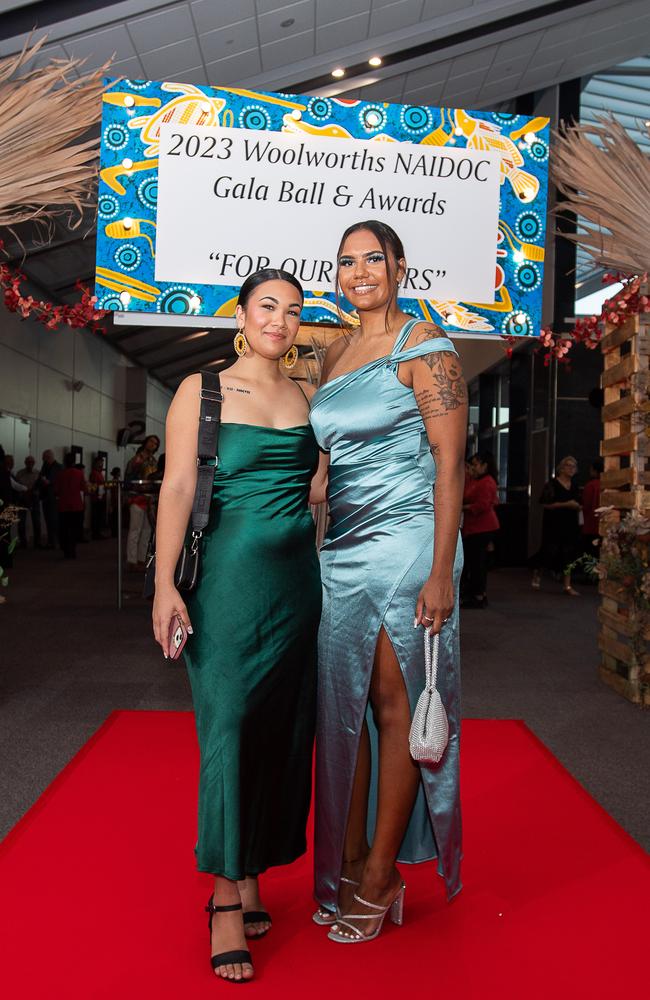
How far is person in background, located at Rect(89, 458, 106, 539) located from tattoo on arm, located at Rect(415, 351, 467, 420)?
14787mm

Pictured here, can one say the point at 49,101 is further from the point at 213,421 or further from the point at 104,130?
the point at 213,421

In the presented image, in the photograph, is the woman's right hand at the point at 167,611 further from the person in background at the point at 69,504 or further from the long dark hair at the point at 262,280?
the person in background at the point at 69,504

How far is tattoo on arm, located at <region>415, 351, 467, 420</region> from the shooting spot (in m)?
1.92

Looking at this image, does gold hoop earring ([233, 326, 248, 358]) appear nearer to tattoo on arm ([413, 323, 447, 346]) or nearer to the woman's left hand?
tattoo on arm ([413, 323, 447, 346])

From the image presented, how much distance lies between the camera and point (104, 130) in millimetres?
3029

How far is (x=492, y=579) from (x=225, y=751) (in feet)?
32.2

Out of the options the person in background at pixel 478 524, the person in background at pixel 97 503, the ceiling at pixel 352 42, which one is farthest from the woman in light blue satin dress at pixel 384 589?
the person in background at pixel 97 503

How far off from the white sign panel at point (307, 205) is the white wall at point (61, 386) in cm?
1096

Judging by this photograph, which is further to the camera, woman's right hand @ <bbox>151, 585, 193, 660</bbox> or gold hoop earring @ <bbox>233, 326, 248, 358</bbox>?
gold hoop earring @ <bbox>233, 326, 248, 358</bbox>

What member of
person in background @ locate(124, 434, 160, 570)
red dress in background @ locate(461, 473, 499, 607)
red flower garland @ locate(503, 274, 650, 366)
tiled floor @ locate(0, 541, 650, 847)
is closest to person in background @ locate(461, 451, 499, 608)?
red dress in background @ locate(461, 473, 499, 607)

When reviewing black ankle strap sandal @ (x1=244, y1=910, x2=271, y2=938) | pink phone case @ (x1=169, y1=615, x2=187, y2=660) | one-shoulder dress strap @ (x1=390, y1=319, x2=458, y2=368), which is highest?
one-shoulder dress strap @ (x1=390, y1=319, x2=458, y2=368)

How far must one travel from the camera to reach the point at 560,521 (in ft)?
32.7

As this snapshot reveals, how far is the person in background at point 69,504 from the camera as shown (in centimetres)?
1238

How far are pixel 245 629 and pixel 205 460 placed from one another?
0.37 metres
